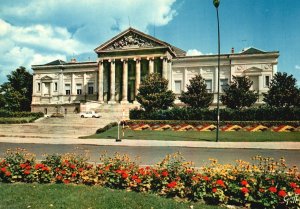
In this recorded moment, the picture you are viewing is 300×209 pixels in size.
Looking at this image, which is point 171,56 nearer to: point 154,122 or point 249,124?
point 154,122

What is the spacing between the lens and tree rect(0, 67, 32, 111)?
62094 mm

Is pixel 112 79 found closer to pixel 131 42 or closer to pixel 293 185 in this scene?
pixel 131 42

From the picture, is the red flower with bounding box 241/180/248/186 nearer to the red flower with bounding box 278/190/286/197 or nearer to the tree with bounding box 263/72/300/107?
the red flower with bounding box 278/190/286/197

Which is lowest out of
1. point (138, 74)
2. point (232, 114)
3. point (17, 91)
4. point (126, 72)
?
point (232, 114)

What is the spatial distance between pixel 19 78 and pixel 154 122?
4450 centimetres

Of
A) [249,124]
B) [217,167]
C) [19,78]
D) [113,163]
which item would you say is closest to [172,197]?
[217,167]

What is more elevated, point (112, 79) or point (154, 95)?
point (112, 79)

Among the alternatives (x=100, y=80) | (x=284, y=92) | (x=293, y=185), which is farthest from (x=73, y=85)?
(x=293, y=185)

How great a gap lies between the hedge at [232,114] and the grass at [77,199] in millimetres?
29246

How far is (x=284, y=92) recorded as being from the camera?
121 feet

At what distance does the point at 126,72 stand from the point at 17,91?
27.1 metres

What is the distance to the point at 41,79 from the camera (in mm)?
63812

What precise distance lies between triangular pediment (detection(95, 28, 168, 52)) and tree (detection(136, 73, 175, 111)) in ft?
46.7

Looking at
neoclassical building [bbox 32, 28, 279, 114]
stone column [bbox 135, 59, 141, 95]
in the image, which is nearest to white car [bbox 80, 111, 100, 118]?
neoclassical building [bbox 32, 28, 279, 114]
